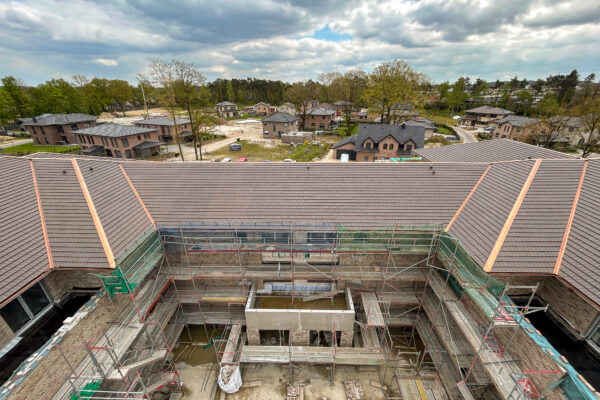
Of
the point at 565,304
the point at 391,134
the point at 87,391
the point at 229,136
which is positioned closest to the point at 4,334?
the point at 87,391

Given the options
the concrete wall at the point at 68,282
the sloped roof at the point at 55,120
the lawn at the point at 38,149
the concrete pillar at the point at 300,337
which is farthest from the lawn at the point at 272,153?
the concrete wall at the point at 68,282

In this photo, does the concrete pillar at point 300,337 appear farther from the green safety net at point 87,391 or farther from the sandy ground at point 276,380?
the green safety net at point 87,391

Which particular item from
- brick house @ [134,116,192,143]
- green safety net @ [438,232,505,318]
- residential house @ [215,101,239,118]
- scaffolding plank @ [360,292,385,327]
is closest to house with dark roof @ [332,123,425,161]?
green safety net @ [438,232,505,318]

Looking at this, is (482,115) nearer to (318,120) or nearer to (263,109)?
(318,120)

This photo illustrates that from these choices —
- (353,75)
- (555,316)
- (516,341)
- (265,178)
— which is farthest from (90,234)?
(353,75)

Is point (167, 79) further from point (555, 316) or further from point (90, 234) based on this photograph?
point (555, 316)

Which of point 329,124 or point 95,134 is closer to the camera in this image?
point 95,134
